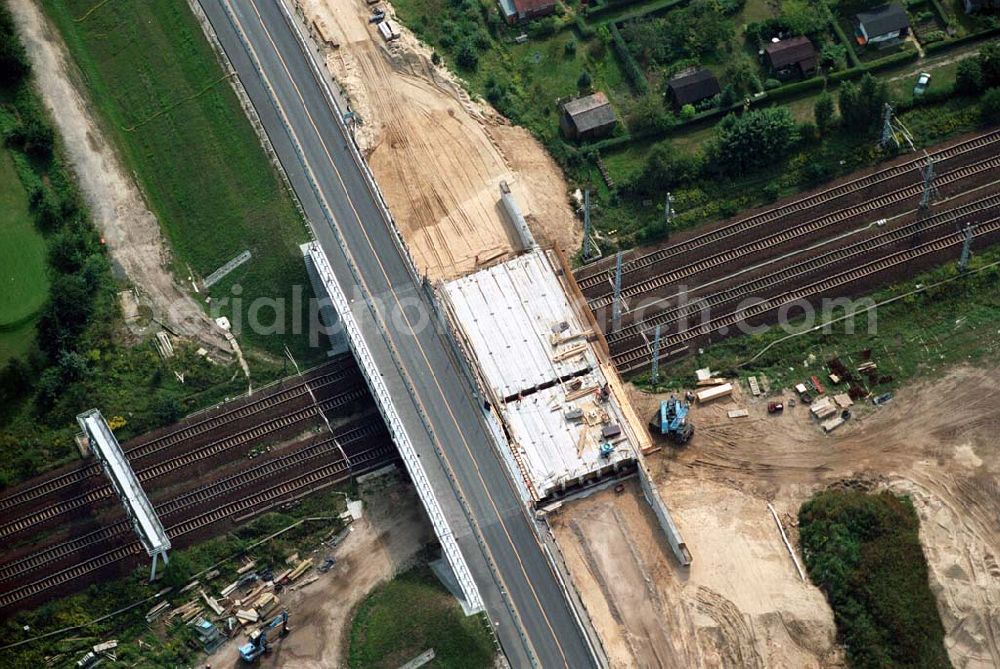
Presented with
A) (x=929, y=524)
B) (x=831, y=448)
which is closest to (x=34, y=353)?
(x=831, y=448)

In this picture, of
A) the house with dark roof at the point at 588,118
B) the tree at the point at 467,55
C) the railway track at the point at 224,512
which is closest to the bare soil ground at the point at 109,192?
the railway track at the point at 224,512

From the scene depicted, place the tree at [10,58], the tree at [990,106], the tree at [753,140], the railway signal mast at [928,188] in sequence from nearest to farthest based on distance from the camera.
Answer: the railway signal mast at [928,188] < the tree at [753,140] < the tree at [990,106] < the tree at [10,58]

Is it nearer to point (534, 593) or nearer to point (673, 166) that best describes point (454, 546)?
point (534, 593)

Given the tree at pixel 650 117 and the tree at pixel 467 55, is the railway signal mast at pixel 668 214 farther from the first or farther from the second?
the tree at pixel 467 55

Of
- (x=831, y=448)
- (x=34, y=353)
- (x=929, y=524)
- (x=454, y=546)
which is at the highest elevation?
(x=34, y=353)

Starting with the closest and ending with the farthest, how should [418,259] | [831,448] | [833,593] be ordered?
[833,593] < [831,448] < [418,259]

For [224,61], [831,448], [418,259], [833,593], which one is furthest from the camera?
[224,61]
